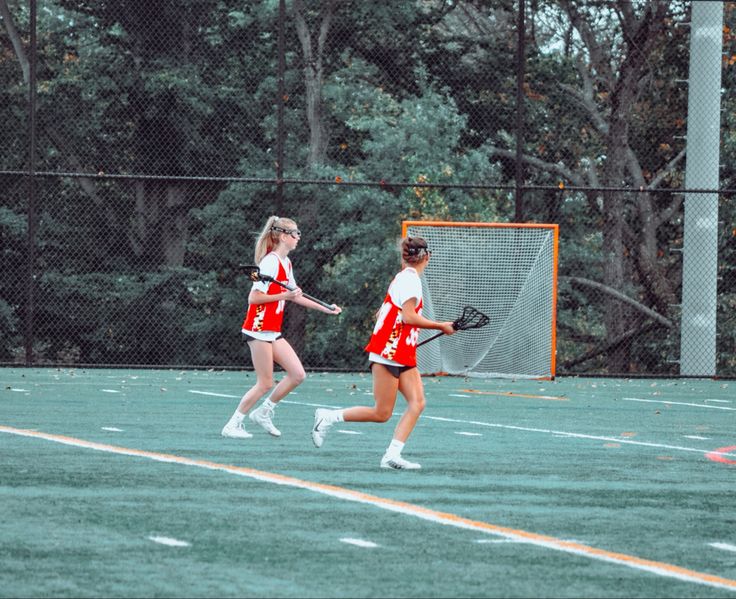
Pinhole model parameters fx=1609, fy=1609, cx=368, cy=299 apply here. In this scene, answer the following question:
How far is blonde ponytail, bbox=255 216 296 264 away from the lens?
12.2 m

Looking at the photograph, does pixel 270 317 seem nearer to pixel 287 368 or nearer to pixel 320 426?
pixel 287 368

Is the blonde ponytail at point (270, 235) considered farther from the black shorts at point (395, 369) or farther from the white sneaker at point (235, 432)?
the black shorts at point (395, 369)

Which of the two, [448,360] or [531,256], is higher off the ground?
[531,256]

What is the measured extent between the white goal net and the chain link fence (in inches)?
160

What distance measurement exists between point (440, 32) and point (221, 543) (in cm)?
2354

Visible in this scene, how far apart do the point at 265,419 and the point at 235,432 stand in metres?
0.31

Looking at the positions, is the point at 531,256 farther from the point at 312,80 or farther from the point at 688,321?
the point at 312,80

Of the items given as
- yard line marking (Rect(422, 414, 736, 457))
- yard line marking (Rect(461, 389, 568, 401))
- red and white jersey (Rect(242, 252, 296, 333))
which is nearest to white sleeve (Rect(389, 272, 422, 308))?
red and white jersey (Rect(242, 252, 296, 333))

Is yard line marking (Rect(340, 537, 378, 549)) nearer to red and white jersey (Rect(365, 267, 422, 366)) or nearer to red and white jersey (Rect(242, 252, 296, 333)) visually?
red and white jersey (Rect(365, 267, 422, 366))

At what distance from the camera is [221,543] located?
24.2ft

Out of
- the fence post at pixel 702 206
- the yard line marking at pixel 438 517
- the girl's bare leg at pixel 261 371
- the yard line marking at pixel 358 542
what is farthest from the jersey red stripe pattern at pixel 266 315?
the fence post at pixel 702 206

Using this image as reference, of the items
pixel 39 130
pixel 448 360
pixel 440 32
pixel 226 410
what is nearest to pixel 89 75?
pixel 39 130

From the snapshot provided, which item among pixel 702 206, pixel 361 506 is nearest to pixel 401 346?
pixel 361 506

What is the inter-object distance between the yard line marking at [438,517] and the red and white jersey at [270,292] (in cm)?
153
